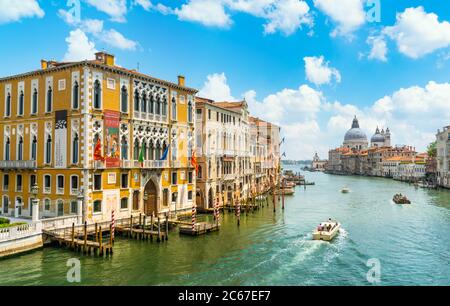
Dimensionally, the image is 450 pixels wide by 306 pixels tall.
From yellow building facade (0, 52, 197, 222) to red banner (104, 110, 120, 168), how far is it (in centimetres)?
7

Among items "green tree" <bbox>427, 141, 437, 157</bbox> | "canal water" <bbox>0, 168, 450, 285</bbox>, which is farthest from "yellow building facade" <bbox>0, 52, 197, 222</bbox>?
"green tree" <bbox>427, 141, 437, 157</bbox>

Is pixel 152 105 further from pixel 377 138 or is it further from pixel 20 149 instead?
pixel 377 138

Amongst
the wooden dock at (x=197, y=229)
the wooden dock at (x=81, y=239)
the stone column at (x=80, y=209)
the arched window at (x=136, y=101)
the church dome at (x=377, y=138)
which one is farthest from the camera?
the church dome at (x=377, y=138)

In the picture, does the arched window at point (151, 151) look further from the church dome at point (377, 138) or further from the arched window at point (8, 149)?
the church dome at point (377, 138)

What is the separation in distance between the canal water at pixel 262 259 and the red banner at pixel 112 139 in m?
5.74

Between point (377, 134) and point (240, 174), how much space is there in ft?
540

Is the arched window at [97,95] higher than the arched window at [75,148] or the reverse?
higher

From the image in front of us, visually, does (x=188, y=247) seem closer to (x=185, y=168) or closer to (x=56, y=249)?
(x=56, y=249)

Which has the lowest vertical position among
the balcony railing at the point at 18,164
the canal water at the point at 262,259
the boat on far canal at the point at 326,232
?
the canal water at the point at 262,259

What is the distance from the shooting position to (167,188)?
3447 cm

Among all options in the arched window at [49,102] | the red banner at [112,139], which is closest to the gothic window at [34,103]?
the arched window at [49,102]

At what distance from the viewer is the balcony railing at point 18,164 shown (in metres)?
30.1

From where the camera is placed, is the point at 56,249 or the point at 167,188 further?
the point at 167,188

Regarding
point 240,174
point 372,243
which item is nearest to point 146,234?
point 372,243
